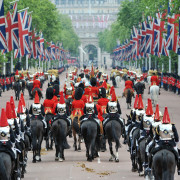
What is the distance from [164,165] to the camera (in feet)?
46.3

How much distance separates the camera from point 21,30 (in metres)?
59.1

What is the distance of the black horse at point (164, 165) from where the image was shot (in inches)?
553

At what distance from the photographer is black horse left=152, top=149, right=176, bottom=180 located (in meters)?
14.0

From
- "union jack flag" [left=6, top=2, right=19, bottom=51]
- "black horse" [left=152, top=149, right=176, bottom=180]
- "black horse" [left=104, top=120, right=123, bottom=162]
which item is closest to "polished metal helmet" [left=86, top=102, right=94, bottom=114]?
"black horse" [left=104, top=120, right=123, bottom=162]

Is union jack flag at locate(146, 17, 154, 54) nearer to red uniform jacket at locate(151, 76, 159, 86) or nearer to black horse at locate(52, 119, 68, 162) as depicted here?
red uniform jacket at locate(151, 76, 159, 86)

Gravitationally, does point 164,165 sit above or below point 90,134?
above

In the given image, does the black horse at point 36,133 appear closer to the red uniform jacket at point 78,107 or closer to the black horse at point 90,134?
the black horse at point 90,134

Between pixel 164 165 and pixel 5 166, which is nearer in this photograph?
pixel 164 165

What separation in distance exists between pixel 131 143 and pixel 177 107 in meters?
22.7

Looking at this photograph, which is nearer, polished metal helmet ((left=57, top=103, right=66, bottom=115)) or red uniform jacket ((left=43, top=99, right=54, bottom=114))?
polished metal helmet ((left=57, top=103, right=66, bottom=115))

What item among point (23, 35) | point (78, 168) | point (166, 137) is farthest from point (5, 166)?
point (23, 35)

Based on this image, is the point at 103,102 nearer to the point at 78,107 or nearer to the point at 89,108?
the point at 78,107

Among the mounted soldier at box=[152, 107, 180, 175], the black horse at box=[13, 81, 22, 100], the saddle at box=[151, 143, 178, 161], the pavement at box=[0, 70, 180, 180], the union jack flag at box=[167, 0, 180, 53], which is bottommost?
the pavement at box=[0, 70, 180, 180]

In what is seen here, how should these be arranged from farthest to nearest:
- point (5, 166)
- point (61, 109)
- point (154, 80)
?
point (154, 80) → point (61, 109) → point (5, 166)
